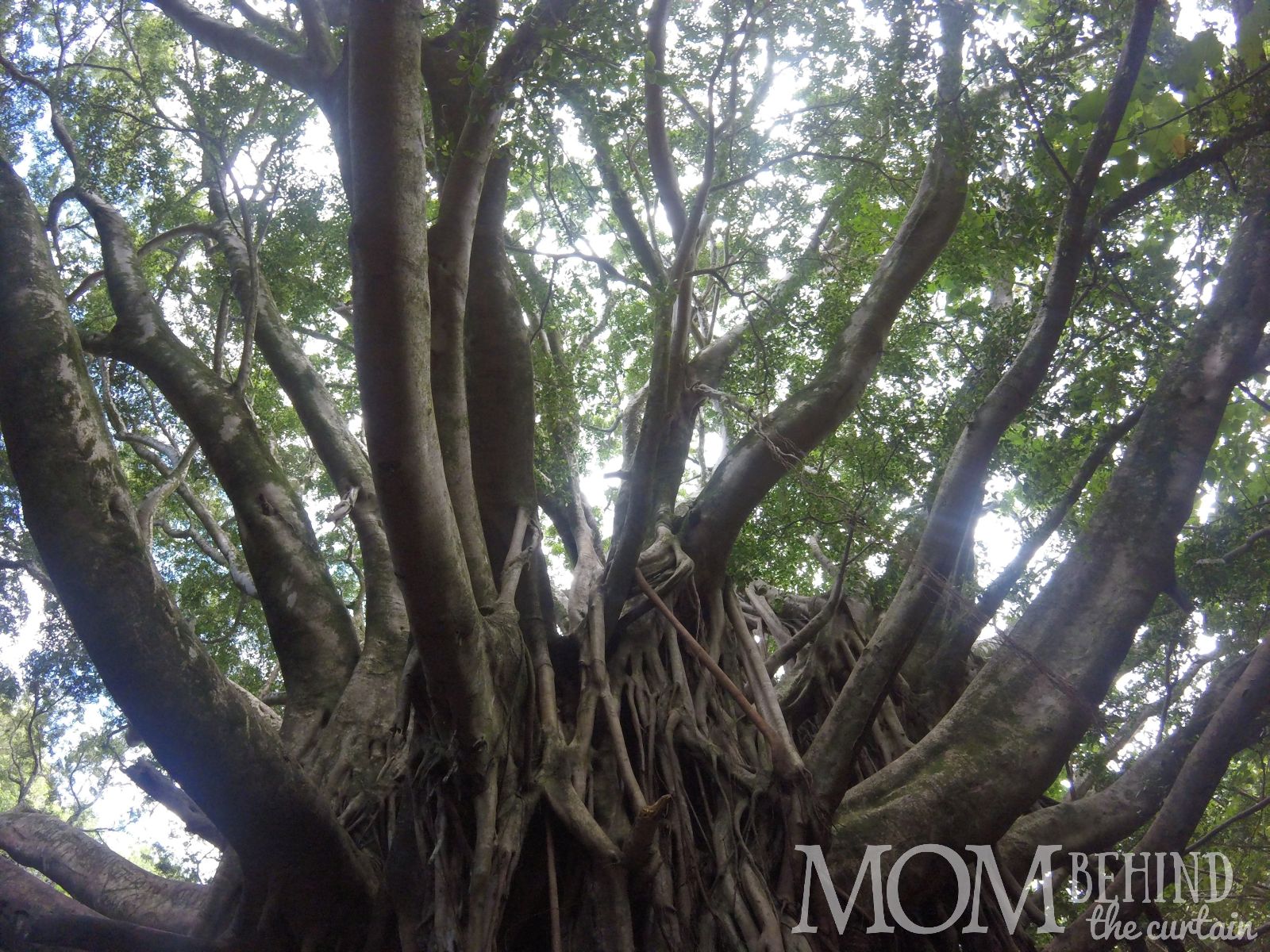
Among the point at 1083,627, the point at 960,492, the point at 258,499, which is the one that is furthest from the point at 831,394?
the point at 258,499

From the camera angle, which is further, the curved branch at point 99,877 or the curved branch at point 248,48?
the curved branch at point 248,48

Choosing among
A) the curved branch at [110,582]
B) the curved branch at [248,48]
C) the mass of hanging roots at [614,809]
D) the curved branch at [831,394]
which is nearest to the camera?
the curved branch at [110,582]

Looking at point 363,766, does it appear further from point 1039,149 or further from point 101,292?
point 101,292

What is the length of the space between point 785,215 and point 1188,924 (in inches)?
186

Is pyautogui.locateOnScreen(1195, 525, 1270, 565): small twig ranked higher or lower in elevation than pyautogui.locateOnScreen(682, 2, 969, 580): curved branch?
lower

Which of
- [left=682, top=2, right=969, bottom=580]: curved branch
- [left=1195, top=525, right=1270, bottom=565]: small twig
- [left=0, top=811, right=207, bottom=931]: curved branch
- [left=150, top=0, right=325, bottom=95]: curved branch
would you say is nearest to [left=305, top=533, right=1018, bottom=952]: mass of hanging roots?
[left=682, top=2, right=969, bottom=580]: curved branch

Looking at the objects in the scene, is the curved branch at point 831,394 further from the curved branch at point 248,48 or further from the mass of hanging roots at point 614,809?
the curved branch at point 248,48

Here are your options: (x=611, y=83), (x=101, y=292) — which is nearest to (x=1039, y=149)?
(x=611, y=83)

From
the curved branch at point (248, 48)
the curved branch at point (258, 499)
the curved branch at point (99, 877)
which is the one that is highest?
the curved branch at point (248, 48)

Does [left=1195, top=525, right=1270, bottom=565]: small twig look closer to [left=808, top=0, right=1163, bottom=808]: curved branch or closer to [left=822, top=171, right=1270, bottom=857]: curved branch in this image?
[left=822, top=171, right=1270, bottom=857]: curved branch

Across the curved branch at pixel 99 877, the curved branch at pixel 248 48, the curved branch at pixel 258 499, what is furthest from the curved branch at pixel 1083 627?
the curved branch at pixel 248 48

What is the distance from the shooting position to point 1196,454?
11.2 ft

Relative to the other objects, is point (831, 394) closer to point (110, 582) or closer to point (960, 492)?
point (960, 492)

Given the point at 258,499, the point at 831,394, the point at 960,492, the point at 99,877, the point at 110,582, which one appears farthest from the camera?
the point at 831,394
